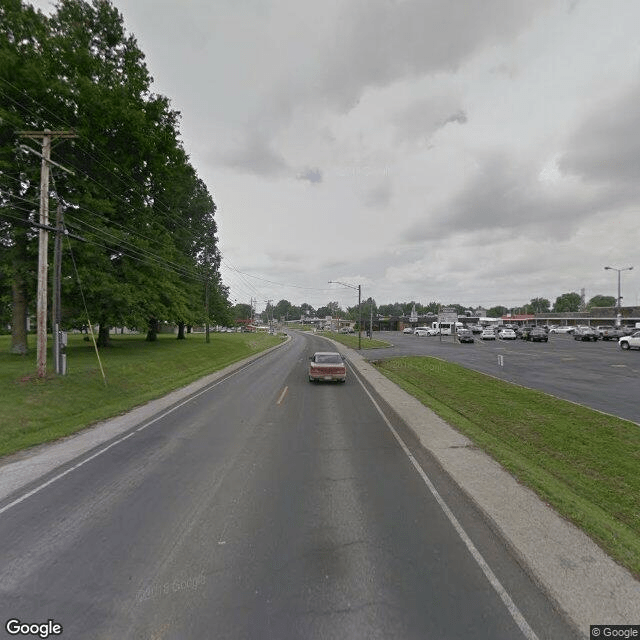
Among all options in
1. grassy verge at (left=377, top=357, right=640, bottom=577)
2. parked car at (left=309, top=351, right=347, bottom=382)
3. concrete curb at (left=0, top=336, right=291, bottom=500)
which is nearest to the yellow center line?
parked car at (left=309, top=351, right=347, bottom=382)

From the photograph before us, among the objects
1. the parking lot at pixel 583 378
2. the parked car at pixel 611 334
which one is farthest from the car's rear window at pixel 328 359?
the parked car at pixel 611 334

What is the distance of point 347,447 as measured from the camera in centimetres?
764

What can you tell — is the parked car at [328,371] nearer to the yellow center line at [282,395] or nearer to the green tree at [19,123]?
the yellow center line at [282,395]

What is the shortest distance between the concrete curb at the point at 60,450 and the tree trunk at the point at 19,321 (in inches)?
468

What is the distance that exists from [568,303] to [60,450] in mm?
182081

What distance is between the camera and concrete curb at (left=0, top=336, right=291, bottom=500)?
611 cm

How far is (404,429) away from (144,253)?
62.1 feet

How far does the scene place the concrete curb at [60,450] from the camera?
241 inches

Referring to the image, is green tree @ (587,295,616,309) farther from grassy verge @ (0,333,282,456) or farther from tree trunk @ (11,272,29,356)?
tree trunk @ (11,272,29,356)

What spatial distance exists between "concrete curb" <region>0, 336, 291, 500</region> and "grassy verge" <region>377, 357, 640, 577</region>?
8712 mm

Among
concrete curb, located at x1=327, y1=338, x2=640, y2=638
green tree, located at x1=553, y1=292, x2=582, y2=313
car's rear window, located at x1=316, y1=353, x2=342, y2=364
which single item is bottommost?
concrete curb, located at x1=327, y1=338, x2=640, y2=638

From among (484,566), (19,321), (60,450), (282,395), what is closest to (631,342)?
(282,395)

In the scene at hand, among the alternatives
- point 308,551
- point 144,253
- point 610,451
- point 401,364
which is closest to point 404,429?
point 610,451

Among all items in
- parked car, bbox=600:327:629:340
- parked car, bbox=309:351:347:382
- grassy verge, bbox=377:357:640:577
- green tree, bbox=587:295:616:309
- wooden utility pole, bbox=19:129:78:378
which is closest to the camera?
grassy verge, bbox=377:357:640:577
